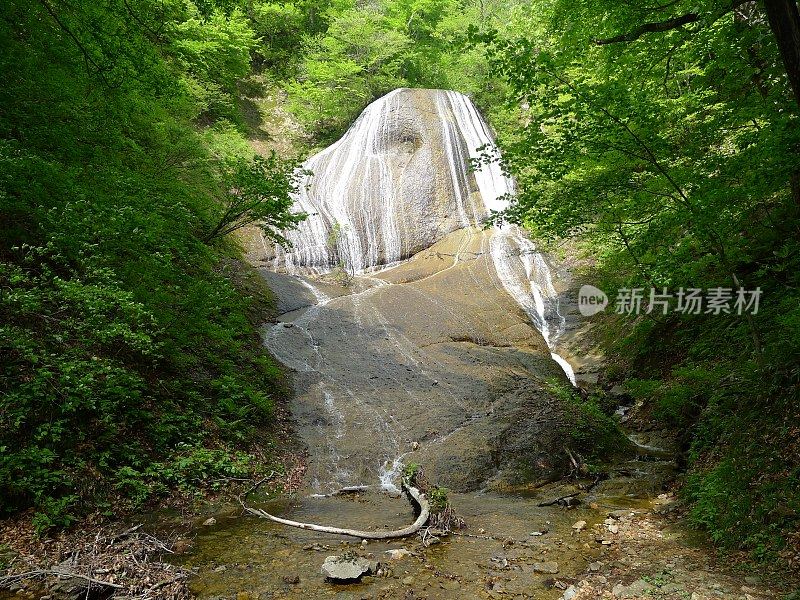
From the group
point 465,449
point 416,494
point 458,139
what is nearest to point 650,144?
point 416,494

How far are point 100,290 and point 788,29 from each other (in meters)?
6.15

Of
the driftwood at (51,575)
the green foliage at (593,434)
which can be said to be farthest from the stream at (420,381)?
the driftwood at (51,575)

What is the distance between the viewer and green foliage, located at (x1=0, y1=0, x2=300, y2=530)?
4.86 meters

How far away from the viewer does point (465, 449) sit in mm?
8039

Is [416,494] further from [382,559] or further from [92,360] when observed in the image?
[92,360]

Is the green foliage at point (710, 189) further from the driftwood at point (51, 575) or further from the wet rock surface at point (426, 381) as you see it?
the driftwood at point (51, 575)

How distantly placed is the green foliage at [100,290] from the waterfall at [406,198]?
25.5ft

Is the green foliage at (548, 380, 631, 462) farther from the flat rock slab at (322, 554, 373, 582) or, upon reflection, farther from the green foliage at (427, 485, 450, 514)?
the flat rock slab at (322, 554, 373, 582)

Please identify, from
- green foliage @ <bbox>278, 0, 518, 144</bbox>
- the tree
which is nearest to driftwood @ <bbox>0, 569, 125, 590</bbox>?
the tree

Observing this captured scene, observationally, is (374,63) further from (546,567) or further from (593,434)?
(546,567)

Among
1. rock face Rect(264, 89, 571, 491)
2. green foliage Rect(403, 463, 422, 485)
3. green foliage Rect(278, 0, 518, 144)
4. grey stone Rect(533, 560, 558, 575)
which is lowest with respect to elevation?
grey stone Rect(533, 560, 558, 575)

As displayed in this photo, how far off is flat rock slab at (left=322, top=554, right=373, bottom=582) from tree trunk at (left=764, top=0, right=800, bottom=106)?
5.04 metres

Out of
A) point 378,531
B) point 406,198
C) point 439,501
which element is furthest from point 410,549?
point 406,198

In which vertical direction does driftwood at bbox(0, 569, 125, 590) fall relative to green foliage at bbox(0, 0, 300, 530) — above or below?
below
